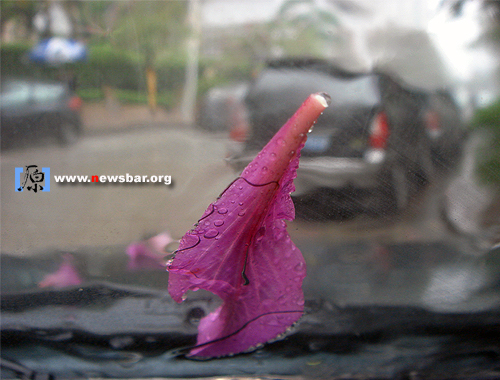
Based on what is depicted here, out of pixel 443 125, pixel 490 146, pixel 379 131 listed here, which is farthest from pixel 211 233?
pixel 490 146

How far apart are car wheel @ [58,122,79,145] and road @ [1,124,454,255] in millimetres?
32

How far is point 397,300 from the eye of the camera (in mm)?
1763

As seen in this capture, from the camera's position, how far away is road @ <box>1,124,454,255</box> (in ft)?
5.04

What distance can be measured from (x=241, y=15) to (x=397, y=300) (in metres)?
1.47

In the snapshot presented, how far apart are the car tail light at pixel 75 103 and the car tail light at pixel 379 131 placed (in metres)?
1.24

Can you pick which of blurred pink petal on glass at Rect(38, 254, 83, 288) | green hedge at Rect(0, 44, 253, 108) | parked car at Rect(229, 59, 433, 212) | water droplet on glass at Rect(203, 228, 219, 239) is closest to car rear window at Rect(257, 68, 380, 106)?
parked car at Rect(229, 59, 433, 212)

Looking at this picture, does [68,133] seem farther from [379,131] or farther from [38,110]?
[379,131]

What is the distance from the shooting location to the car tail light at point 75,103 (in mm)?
1520

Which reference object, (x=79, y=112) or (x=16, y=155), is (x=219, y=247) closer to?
(x=79, y=112)

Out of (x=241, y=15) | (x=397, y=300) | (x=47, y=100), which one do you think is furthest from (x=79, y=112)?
(x=397, y=300)

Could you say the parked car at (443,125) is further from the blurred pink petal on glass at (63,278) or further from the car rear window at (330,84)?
the blurred pink petal on glass at (63,278)

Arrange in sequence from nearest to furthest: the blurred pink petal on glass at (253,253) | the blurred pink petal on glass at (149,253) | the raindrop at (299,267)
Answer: the blurred pink petal on glass at (253,253), the raindrop at (299,267), the blurred pink petal on glass at (149,253)

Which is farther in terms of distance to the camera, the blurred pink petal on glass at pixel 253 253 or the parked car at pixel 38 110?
the parked car at pixel 38 110

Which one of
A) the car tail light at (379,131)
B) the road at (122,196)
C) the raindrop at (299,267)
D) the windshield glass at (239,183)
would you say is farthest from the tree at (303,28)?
the raindrop at (299,267)
